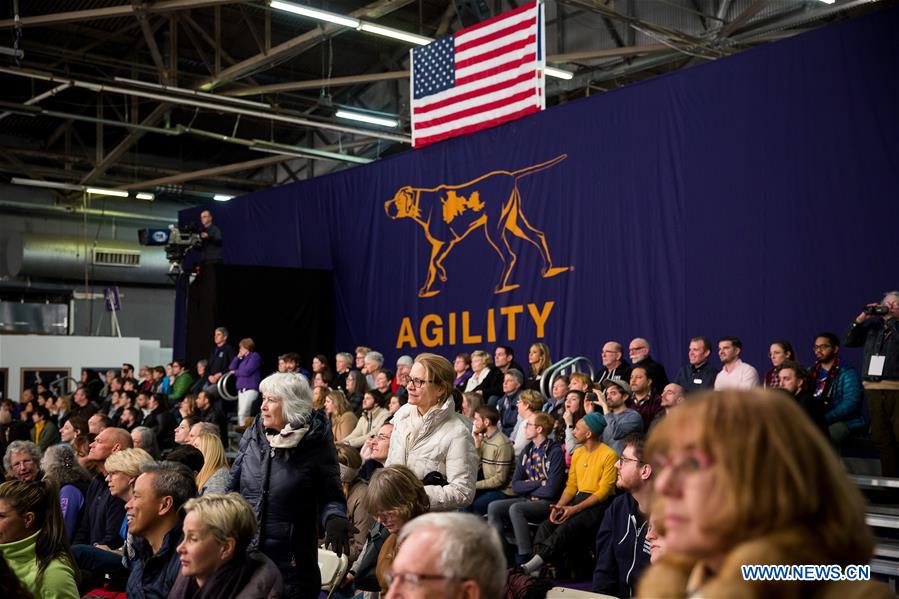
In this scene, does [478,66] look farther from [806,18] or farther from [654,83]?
[806,18]

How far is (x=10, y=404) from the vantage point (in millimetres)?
13156

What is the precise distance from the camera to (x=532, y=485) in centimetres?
614

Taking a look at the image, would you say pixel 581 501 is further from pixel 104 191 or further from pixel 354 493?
pixel 104 191

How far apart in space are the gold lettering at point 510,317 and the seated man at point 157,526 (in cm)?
708

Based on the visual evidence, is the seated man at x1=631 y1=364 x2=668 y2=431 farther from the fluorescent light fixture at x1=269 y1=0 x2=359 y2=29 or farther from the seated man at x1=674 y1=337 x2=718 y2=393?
the fluorescent light fixture at x1=269 y1=0 x2=359 y2=29

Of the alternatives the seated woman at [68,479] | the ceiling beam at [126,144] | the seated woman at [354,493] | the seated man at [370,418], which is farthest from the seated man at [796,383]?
the ceiling beam at [126,144]

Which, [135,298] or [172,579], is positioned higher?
[135,298]

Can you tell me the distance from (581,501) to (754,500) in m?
4.87

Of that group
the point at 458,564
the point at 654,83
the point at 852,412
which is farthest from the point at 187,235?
the point at 458,564

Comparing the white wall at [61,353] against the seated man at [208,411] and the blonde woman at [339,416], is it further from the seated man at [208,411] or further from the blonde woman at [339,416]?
the blonde woman at [339,416]

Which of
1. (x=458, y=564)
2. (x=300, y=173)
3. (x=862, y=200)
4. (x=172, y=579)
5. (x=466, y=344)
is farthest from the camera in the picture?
(x=300, y=173)

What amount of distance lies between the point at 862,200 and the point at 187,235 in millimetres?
9294

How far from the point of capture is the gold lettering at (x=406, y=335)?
472 inches

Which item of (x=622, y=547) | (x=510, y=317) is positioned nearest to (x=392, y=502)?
(x=622, y=547)
